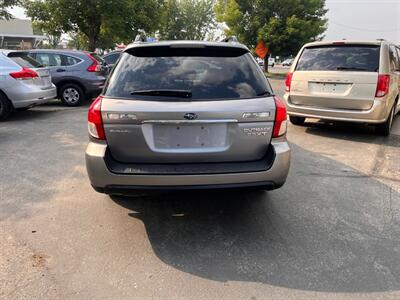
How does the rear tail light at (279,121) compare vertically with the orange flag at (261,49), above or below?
above

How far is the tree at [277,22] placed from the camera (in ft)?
94.3

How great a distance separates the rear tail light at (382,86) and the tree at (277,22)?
22.7 meters

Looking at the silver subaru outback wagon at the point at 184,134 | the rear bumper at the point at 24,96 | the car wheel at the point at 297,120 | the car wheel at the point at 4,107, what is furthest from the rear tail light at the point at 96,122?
the car wheel at the point at 4,107

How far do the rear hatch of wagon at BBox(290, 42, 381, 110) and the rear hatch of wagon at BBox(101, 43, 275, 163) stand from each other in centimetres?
401

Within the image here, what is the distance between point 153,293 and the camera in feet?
9.08

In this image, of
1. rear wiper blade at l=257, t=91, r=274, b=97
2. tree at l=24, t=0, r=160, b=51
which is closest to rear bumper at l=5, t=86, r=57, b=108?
rear wiper blade at l=257, t=91, r=274, b=97

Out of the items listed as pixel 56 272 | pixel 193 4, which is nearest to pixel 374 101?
pixel 56 272

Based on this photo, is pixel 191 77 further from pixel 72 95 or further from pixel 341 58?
pixel 72 95

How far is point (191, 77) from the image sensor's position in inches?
136

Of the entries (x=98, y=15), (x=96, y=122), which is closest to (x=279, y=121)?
(x=96, y=122)

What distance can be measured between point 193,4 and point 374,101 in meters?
47.3

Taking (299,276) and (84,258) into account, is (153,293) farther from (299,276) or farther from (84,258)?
(299,276)

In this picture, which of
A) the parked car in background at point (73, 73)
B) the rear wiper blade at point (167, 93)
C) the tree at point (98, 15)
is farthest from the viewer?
the tree at point (98, 15)

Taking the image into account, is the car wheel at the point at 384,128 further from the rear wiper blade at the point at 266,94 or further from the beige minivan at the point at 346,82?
the rear wiper blade at the point at 266,94
